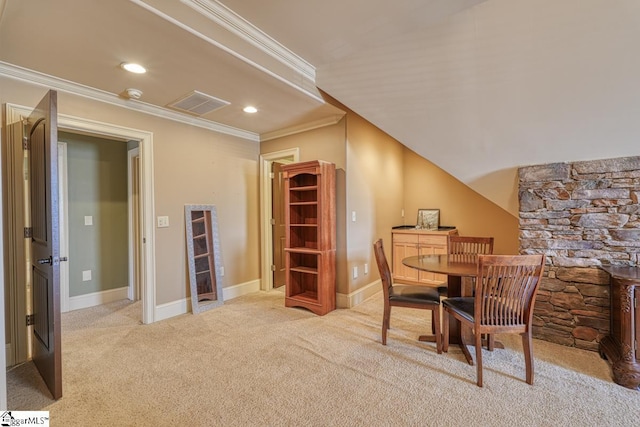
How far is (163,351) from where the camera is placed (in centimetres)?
253

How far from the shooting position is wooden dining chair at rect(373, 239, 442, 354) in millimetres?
2461

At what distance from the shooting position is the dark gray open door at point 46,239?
6.20 feet

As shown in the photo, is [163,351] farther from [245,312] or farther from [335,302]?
[335,302]

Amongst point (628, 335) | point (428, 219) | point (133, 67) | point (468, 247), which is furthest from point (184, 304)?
point (628, 335)

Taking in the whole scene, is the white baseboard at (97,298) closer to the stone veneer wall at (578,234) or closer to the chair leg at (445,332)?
the chair leg at (445,332)

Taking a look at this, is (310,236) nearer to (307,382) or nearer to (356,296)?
(356,296)

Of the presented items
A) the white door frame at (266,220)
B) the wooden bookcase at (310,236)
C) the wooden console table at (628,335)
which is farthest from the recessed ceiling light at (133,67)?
the wooden console table at (628,335)

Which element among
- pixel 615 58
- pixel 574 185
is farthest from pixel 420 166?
pixel 615 58

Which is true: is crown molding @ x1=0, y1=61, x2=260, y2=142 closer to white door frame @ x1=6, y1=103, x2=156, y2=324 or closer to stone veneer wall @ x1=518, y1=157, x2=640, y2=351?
white door frame @ x1=6, y1=103, x2=156, y2=324

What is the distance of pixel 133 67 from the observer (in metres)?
2.36

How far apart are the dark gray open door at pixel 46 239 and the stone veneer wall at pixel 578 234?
12.1ft

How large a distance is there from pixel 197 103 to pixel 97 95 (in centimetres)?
88

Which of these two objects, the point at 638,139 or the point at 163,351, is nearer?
the point at 638,139

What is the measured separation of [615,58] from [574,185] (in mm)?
1015
